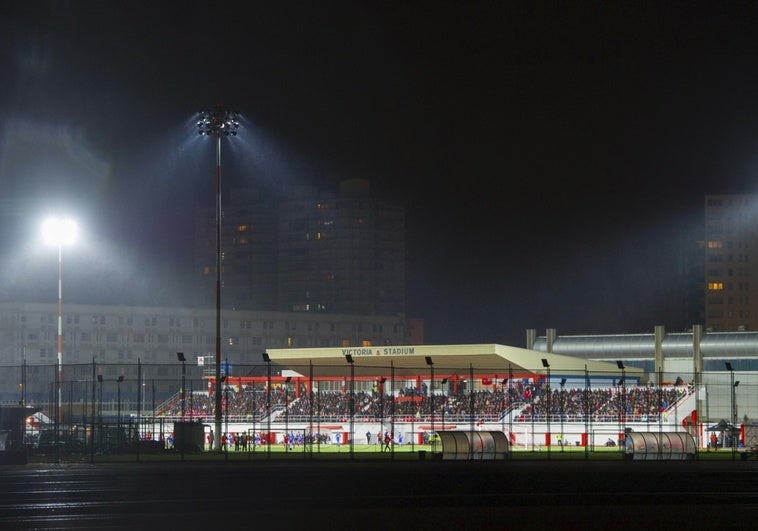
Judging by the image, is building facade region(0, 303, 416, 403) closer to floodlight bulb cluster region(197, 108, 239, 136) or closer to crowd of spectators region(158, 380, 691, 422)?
crowd of spectators region(158, 380, 691, 422)

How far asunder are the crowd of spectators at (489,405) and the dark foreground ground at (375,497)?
21.5m

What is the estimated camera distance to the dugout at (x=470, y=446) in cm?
5231

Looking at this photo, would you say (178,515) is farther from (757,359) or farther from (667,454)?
(757,359)

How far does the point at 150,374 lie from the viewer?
375ft

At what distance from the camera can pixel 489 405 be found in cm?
7175

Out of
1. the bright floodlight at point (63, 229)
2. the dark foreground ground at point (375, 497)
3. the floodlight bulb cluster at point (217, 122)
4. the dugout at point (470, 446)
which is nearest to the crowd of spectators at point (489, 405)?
the dugout at point (470, 446)

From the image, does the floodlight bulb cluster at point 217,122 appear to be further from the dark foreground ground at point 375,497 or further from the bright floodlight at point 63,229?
the dark foreground ground at point 375,497

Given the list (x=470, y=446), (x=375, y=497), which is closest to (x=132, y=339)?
(x=470, y=446)

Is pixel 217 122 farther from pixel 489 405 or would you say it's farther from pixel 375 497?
pixel 375 497

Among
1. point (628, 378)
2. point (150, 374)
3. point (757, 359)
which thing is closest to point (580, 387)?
point (628, 378)

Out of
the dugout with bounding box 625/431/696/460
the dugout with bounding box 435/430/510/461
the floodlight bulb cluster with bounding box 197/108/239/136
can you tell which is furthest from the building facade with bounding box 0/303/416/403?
the dugout with bounding box 625/431/696/460

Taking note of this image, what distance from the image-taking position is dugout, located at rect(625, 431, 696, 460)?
53.7 meters

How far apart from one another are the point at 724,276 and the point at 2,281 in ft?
404

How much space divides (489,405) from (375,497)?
40667 millimetres
